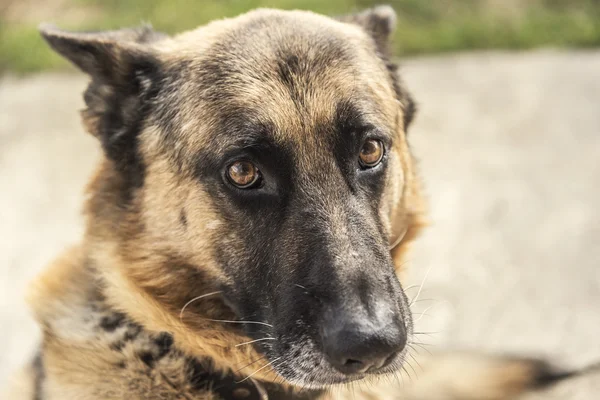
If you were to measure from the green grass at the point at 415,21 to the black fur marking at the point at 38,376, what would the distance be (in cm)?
481

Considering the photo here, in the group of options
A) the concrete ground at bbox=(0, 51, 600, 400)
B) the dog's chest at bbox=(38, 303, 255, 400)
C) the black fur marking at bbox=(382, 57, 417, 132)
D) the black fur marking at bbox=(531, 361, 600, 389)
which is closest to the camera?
the dog's chest at bbox=(38, 303, 255, 400)

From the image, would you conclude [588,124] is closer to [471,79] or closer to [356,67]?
[471,79]

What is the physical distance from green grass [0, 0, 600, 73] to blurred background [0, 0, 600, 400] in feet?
0.07

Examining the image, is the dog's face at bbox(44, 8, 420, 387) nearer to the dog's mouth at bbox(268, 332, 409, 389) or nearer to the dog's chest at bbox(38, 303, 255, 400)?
the dog's mouth at bbox(268, 332, 409, 389)

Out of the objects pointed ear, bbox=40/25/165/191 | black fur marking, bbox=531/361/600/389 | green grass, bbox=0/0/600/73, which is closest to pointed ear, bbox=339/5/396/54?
pointed ear, bbox=40/25/165/191

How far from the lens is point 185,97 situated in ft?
9.80

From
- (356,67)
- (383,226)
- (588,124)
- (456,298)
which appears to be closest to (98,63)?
(356,67)

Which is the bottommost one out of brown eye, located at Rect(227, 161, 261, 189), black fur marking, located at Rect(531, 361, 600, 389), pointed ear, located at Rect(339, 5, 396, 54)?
black fur marking, located at Rect(531, 361, 600, 389)

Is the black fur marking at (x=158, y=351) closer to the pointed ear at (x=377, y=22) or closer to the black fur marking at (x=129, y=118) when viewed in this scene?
the black fur marking at (x=129, y=118)

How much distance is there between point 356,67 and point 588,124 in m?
3.90

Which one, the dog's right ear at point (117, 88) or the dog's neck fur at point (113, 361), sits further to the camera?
the dog's right ear at point (117, 88)

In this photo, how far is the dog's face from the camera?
2.62 m

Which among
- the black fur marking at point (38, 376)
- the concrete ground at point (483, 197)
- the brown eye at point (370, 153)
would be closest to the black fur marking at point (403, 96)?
the brown eye at point (370, 153)

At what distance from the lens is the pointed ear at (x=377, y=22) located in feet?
11.7
